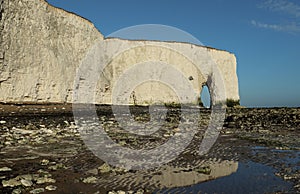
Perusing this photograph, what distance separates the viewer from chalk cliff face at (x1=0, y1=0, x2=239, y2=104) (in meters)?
18.0

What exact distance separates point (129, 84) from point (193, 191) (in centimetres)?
2986

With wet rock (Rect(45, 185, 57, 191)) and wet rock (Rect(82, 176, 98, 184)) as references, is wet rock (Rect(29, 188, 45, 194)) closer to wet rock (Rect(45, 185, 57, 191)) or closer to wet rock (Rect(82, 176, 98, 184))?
wet rock (Rect(45, 185, 57, 191))

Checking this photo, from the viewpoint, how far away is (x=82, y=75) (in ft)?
84.6

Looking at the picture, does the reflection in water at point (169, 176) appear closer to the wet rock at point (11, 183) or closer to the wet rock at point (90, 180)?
the wet rock at point (90, 180)

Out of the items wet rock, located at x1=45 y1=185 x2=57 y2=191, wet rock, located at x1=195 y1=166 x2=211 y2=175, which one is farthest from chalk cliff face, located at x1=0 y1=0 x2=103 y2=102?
wet rock, located at x1=195 y1=166 x2=211 y2=175

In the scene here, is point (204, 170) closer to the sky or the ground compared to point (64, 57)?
closer to the ground

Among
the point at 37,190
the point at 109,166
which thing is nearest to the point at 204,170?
the point at 109,166

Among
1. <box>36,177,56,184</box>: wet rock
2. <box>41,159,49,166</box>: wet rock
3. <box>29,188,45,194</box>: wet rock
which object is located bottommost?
<box>29,188,45,194</box>: wet rock

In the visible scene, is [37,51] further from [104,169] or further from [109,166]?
[104,169]

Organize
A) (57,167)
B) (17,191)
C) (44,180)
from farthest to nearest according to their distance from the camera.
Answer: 1. (57,167)
2. (44,180)
3. (17,191)

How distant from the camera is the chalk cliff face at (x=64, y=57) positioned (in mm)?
18031

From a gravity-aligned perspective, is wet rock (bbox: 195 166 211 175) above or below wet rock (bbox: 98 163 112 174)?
below

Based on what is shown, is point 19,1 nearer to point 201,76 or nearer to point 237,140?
point 237,140

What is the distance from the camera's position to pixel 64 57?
23.4m
